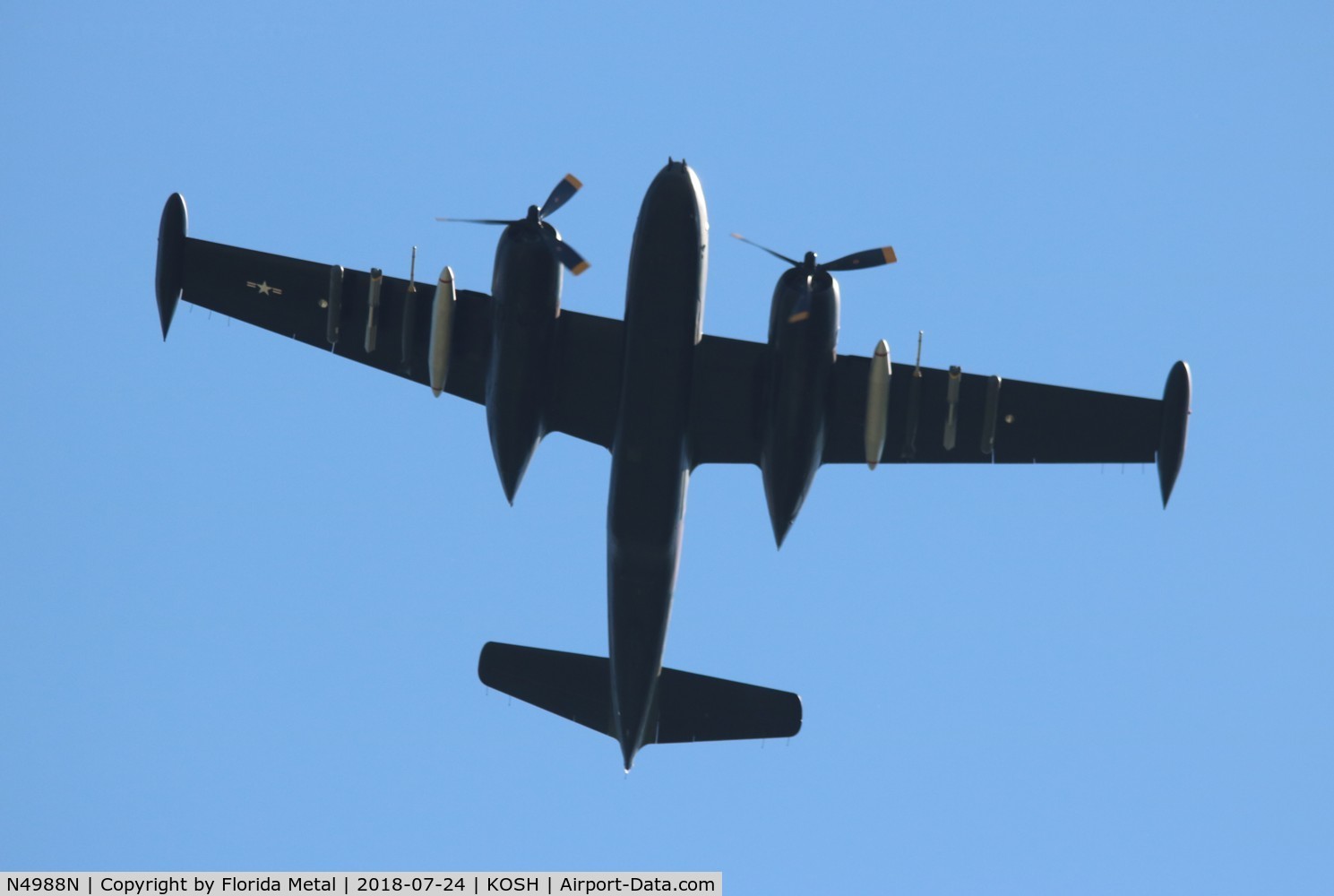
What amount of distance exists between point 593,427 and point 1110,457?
10487 millimetres

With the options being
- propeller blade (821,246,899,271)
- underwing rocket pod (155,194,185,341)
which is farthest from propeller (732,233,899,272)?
underwing rocket pod (155,194,185,341)

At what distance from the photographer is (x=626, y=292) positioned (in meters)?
31.6

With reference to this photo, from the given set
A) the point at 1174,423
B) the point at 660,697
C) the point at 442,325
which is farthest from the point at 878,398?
the point at 442,325

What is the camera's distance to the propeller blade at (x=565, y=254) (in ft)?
106

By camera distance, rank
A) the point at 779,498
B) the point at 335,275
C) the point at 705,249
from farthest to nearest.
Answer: the point at 335,275, the point at 779,498, the point at 705,249

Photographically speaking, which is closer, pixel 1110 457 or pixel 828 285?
pixel 828 285

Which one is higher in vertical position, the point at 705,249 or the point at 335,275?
the point at 335,275

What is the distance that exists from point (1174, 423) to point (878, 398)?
221 inches

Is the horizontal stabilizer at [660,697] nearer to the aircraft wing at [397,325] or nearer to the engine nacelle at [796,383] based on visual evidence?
the engine nacelle at [796,383]

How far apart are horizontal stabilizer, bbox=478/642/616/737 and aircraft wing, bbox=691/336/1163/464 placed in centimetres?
538

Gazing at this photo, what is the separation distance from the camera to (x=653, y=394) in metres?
31.9

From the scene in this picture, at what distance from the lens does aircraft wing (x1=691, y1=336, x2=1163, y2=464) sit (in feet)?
113

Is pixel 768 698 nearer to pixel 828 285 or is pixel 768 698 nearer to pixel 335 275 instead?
pixel 828 285

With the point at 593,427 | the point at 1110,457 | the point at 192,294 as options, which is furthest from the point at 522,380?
the point at 1110,457
